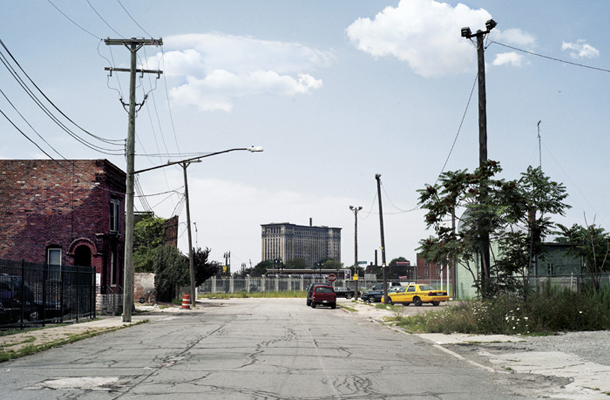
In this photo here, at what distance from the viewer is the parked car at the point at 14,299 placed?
67.2 feet

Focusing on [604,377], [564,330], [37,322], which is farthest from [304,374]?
[37,322]

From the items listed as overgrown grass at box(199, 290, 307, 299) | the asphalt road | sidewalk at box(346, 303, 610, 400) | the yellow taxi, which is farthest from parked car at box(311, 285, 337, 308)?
overgrown grass at box(199, 290, 307, 299)

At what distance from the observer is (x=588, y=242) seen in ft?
81.9

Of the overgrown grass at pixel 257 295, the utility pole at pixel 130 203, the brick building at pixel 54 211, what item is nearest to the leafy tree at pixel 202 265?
the overgrown grass at pixel 257 295

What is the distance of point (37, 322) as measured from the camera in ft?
74.4

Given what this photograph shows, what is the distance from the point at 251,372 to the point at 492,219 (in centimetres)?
1158

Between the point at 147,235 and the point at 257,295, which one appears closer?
the point at 147,235

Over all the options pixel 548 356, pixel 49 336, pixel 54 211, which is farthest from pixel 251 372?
pixel 54 211

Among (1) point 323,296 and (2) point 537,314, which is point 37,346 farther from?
(1) point 323,296

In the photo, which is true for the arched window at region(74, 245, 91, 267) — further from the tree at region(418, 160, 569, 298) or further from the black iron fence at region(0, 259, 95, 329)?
the tree at region(418, 160, 569, 298)

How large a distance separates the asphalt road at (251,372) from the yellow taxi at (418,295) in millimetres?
29287

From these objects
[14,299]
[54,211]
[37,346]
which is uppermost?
[54,211]

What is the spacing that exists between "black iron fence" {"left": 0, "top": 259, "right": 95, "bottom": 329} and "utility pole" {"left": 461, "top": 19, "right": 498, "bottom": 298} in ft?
51.0

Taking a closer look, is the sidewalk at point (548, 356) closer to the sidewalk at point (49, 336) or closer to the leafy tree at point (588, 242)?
the leafy tree at point (588, 242)
